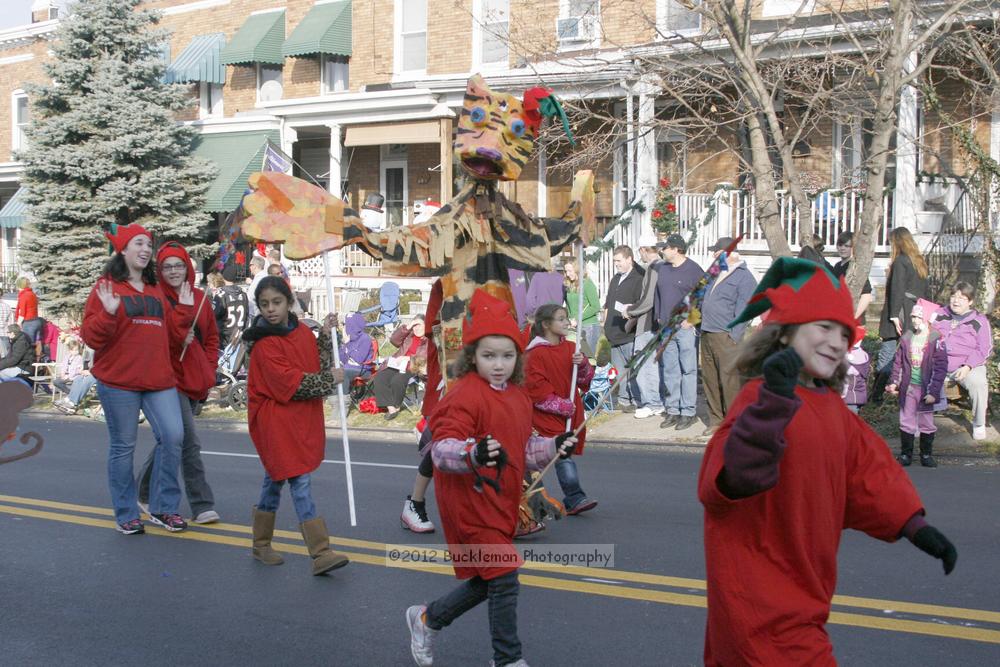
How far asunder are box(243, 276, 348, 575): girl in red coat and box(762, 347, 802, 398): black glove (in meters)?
3.63

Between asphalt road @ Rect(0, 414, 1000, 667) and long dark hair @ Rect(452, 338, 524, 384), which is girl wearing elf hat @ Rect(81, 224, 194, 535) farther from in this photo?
long dark hair @ Rect(452, 338, 524, 384)

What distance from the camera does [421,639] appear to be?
4.67 meters

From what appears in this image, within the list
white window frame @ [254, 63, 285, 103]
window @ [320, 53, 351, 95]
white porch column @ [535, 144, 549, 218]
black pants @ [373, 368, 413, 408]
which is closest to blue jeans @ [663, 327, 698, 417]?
black pants @ [373, 368, 413, 408]

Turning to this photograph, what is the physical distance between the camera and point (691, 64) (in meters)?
13.5

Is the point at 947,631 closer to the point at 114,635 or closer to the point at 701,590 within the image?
the point at 701,590

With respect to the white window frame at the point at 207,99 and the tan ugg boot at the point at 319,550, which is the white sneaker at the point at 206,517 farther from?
the white window frame at the point at 207,99

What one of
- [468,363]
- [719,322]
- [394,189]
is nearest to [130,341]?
[468,363]

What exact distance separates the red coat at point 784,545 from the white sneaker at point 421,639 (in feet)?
5.65

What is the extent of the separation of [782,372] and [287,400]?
12.5 feet

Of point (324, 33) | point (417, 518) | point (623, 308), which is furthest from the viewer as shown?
point (324, 33)

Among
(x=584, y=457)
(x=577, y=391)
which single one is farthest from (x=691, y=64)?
(x=577, y=391)

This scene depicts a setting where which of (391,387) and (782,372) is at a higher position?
(782,372)

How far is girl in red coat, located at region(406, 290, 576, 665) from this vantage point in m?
4.32

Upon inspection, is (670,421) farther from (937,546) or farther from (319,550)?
(937,546)
